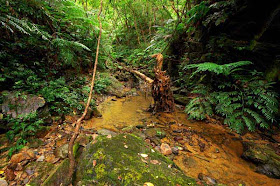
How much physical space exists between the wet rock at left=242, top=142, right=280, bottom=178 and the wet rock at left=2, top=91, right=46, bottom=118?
15.5 ft

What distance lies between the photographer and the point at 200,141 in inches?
115

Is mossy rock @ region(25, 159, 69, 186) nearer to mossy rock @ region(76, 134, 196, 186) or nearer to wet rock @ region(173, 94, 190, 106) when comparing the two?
mossy rock @ region(76, 134, 196, 186)

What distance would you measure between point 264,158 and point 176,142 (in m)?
1.62

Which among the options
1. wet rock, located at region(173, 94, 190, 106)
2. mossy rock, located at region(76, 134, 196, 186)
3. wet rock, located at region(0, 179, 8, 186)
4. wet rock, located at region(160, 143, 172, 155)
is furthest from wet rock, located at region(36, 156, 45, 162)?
wet rock, located at region(173, 94, 190, 106)

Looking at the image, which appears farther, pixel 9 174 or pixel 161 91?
pixel 161 91

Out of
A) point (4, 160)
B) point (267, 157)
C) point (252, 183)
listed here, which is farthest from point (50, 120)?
point (267, 157)

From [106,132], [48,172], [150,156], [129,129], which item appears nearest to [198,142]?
[150,156]

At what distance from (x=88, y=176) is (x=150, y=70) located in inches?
284

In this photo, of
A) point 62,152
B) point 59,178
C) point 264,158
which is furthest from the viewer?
point 264,158

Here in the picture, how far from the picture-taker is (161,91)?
13.3ft

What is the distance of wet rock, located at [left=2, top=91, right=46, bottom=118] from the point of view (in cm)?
249

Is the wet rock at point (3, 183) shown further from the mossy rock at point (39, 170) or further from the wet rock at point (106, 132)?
the wet rock at point (106, 132)

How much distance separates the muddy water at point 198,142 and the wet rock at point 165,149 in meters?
0.17

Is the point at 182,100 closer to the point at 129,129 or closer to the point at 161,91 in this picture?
the point at 161,91
